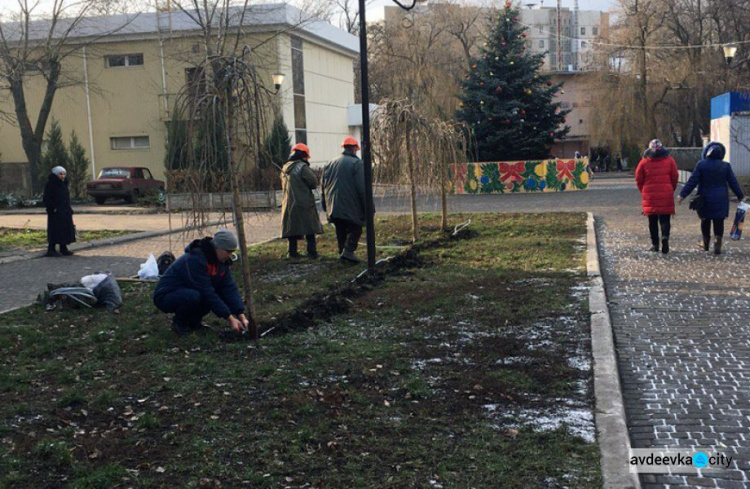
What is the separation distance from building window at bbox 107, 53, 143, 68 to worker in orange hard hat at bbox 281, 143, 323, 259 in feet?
80.0

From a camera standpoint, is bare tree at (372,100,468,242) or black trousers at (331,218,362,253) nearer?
Result: black trousers at (331,218,362,253)

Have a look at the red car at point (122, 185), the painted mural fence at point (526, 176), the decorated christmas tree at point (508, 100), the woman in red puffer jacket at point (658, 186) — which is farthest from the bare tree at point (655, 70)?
the woman in red puffer jacket at point (658, 186)

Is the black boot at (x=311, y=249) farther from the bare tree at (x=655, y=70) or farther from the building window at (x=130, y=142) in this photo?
the bare tree at (x=655, y=70)

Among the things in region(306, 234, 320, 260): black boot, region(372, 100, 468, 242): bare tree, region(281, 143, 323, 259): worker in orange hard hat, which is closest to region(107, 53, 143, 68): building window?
region(372, 100, 468, 242): bare tree

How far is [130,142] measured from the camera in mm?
35219

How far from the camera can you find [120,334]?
7.63 m

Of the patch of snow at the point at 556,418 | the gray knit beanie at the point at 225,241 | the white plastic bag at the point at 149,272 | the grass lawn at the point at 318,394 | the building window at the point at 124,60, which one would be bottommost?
the patch of snow at the point at 556,418

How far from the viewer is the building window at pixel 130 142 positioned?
3509cm

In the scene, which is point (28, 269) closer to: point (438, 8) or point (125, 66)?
point (125, 66)

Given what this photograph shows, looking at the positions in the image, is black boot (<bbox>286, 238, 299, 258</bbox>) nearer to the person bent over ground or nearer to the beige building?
the person bent over ground

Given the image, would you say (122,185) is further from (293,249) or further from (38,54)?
(293,249)

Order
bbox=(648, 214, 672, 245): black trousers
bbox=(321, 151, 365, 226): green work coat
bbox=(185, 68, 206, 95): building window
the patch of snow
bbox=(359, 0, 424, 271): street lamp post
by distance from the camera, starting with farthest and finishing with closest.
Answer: bbox=(648, 214, 672, 245): black trousers < bbox=(321, 151, 365, 226): green work coat < bbox=(359, 0, 424, 271): street lamp post < bbox=(185, 68, 206, 95): building window < the patch of snow

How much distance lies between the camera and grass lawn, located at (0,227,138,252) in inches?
641

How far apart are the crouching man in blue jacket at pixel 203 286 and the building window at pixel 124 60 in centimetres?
2954
